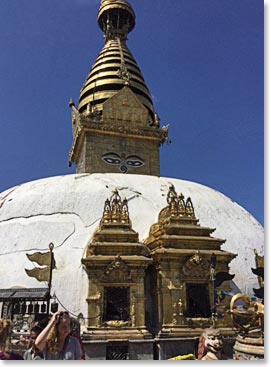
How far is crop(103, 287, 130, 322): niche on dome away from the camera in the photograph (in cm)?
791

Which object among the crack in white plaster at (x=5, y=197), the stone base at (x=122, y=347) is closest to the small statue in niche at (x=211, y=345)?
the stone base at (x=122, y=347)

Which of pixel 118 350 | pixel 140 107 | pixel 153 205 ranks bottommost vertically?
pixel 118 350

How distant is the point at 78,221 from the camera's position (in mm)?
10867

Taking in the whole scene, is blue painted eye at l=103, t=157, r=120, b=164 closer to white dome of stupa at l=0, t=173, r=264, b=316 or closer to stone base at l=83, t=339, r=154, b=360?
white dome of stupa at l=0, t=173, r=264, b=316

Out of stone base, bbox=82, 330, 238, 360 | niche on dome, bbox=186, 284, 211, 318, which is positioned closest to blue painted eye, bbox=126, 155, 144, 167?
niche on dome, bbox=186, 284, 211, 318

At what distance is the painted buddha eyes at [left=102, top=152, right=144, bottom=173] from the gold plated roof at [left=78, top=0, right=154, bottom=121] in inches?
120

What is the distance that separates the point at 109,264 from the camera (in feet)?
26.6

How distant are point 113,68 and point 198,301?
15.7 metres

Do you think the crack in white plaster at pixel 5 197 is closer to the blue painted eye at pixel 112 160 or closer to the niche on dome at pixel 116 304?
the blue painted eye at pixel 112 160

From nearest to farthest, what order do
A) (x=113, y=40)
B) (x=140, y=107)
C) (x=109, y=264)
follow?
(x=109, y=264), (x=140, y=107), (x=113, y=40)

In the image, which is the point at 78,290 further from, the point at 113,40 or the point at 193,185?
the point at 113,40

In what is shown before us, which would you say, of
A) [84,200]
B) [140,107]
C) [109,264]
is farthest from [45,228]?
[140,107]

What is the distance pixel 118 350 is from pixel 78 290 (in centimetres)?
206

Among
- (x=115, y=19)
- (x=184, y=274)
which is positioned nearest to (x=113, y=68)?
(x=115, y=19)
